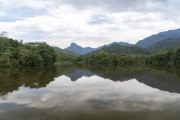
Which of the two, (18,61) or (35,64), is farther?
(35,64)

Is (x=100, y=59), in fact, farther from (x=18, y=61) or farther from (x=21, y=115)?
(x=21, y=115)

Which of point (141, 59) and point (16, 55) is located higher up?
point (16, 55)

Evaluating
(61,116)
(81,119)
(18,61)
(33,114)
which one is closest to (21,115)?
(33,114)

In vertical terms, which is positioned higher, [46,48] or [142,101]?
[46,48]

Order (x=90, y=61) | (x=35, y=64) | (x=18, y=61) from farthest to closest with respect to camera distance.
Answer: (x=90, y=61), (x=35, y=64), (x=18, y=61)

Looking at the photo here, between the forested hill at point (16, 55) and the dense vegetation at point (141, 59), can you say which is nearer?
the forested hill at point (16, 55)

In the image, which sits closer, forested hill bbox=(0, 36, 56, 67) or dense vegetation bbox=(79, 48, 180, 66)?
forested hill bbox=(0, 36, 56, 67)

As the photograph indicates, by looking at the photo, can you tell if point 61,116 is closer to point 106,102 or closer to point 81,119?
point 81,119

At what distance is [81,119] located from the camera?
15.5 m

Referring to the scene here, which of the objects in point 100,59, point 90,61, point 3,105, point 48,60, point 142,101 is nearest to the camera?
point 3,105

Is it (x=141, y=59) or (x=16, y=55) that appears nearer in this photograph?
(x=16, y=55)

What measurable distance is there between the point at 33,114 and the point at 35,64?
86.2 meters

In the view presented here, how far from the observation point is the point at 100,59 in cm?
16575

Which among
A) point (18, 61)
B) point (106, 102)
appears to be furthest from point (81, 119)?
point (18, 61)
